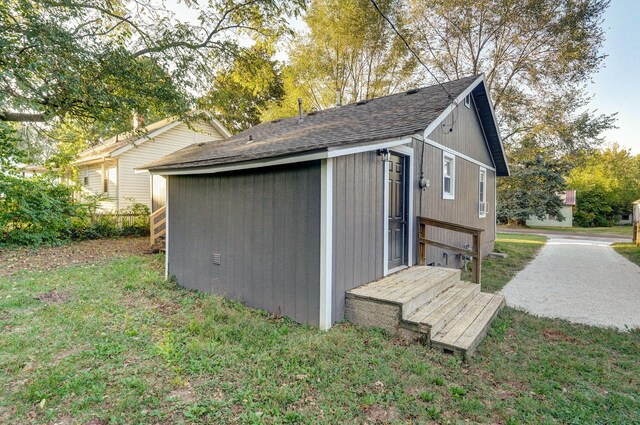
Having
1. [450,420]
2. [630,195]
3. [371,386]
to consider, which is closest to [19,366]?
[371,386]

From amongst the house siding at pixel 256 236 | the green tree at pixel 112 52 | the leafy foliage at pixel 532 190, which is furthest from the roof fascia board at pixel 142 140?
the leafy foliage at pixel 532 190

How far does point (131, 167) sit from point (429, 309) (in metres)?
13.7

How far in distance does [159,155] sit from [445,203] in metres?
12.6

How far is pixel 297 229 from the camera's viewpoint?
4336 mm

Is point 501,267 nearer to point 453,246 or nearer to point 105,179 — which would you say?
point 453,246

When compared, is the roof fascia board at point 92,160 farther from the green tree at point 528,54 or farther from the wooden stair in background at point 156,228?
the green tree at point 528,54

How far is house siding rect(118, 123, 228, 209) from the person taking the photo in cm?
1327

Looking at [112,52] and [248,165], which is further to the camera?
[112,52]

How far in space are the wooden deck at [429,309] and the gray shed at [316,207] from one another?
0.31 meters

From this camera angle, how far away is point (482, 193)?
10781 mm

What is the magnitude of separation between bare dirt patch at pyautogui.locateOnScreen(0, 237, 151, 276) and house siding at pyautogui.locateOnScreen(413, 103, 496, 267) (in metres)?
7.96

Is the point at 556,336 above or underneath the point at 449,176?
underneath

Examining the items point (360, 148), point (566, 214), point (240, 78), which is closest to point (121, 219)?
point (240, 78)

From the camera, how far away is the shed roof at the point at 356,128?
451 cm
